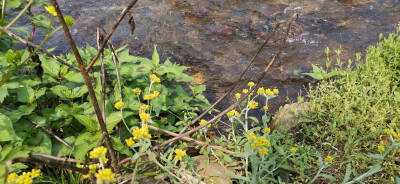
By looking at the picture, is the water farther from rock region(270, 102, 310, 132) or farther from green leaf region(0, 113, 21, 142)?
green leaf region(0, 113, 21, 142)

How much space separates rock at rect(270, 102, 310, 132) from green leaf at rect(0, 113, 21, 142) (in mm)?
1970

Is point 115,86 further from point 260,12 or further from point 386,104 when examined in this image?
point 260,12

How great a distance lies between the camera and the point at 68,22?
1553mm

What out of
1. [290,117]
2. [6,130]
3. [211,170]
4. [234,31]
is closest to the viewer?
[6,130]

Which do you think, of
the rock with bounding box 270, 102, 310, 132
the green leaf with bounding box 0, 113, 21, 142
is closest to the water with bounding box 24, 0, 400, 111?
the rock with bounding box 270, 102, 310, 132

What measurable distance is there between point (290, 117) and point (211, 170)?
1.06m

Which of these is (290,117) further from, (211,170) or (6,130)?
(6,130)

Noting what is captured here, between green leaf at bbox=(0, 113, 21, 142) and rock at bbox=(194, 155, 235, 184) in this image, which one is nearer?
green leaf at bbox=(0, 113, 21, 142)

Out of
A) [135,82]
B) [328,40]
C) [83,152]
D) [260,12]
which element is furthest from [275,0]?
[83,152]

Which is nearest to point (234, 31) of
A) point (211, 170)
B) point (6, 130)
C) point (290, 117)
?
point (290, 117)

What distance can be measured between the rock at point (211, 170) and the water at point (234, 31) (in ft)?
4.28

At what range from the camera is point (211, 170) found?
2.22 meters

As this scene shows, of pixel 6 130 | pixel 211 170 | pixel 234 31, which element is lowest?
pixel 211 170

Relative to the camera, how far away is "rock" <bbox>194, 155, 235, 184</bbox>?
2156mm
